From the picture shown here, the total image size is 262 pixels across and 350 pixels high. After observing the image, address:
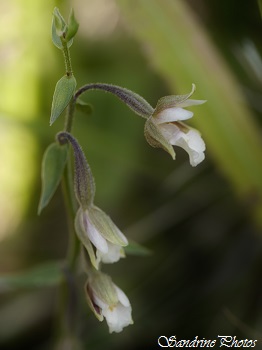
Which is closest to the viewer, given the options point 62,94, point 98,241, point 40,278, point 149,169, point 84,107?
point 62,94

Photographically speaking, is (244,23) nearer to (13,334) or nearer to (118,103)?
(118,103)

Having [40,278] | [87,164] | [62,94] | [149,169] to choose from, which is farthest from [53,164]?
[149,169]

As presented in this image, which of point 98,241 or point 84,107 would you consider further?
point 84,107

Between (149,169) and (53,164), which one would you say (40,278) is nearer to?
(53,164)

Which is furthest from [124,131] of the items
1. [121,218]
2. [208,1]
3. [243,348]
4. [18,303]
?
[243,348]

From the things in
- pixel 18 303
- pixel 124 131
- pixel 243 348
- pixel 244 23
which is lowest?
pixel 243 348

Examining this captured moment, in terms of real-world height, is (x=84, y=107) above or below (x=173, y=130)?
above

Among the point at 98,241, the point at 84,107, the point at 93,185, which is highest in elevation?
the point at 84,107

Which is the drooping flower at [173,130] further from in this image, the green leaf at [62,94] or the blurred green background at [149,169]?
the blurred green background at [149,169]
